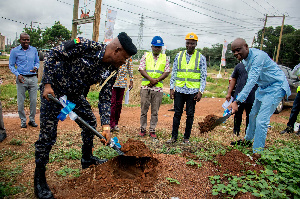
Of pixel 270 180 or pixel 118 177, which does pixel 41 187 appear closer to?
pixel 118 177

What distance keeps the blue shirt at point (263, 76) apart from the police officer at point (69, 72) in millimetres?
2180

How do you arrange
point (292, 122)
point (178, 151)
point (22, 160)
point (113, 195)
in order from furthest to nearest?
point (292, 122) → point (178, 151) → point (22, 160) → point (113, 195)

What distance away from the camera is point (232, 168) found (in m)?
3.04

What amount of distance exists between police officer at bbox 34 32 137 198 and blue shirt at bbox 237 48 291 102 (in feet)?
7.15

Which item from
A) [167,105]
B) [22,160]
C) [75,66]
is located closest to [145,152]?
[75,66]

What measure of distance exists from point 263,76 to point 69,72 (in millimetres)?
3206

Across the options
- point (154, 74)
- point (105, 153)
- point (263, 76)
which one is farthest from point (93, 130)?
point (263, 76)

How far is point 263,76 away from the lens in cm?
385

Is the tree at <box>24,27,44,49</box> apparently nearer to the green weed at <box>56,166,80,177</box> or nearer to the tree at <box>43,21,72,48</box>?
the tree at <box>43,21,72,48</box>

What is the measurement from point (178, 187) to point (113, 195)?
809mm

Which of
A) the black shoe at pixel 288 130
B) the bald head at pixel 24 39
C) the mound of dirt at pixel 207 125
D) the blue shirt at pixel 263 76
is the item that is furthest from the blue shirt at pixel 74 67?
the black shoe at pixel 288 130

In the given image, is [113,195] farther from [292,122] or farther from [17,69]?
[292,122]

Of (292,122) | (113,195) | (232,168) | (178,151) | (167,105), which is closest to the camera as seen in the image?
(113,195)

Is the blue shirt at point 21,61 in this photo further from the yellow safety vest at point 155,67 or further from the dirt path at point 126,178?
the yellow safety vest at point 155,67
